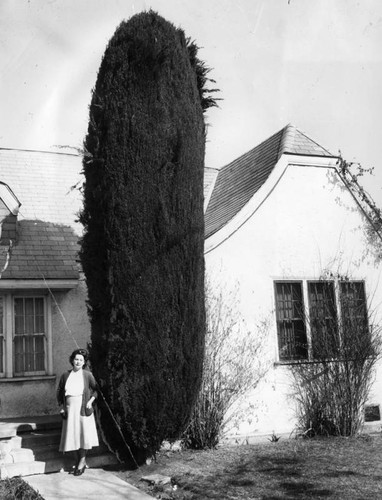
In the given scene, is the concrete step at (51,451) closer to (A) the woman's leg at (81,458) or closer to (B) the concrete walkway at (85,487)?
(B) the concrete walkway at (85,487)

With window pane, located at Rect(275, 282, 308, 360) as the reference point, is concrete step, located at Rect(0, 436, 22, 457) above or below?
below

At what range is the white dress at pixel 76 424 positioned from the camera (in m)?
8.79

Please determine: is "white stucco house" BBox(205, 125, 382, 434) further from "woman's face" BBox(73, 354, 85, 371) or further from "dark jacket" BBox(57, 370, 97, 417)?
"dark jacket" BBox(57, 370, 97, 417)

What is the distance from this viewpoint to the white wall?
11477 millimetres

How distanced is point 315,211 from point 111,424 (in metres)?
6.12

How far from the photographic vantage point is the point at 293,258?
39.8 feet

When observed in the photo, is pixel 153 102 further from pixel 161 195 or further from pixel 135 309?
pixel 135 309

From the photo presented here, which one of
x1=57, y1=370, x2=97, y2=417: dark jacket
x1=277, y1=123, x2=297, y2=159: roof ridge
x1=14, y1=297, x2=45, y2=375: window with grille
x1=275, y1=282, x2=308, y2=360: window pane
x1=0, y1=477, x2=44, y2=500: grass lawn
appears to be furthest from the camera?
x1=277, y1=123, x2=297, y2=159: roof ridge

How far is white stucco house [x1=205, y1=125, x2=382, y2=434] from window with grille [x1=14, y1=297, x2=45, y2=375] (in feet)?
11.7

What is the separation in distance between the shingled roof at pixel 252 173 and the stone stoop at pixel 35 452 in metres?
4.34

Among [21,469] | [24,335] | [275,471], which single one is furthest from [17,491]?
[24,335]

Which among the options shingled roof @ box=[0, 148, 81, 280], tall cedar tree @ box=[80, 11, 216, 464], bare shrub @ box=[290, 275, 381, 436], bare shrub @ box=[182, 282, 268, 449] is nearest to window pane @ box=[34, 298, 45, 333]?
shingled roof @ box=[0, 148, 81, 280]

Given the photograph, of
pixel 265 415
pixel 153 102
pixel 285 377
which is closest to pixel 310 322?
pixel 285 377

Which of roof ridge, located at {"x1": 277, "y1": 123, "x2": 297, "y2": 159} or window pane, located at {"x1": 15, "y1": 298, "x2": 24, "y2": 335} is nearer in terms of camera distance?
window pane, located at {"x1": 15, "y1": 298, "x2": 24, "y2": 335}
